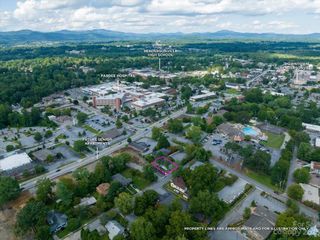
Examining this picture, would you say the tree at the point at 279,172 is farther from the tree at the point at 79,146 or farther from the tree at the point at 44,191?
the tree at the point at 79,146

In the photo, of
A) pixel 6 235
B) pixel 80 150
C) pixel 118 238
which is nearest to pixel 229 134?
pixel 80 150

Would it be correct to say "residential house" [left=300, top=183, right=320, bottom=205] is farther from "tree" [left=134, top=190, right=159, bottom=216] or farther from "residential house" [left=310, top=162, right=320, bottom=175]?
"tree" [left=134, top=190, right=159, bottom=216]

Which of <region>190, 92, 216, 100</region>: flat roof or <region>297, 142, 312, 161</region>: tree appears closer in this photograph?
<region>297, 142, 312, 161</region>: tree

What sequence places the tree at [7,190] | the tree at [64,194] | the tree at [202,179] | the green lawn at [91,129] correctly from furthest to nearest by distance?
the green lawn at [91,129] → the tree at [202,179] → the tree at [7,190] → the tree at [64,194]

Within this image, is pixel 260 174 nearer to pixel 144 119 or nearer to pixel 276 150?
pixel 276 150

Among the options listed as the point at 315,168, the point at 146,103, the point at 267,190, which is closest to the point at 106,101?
the point at 146,103

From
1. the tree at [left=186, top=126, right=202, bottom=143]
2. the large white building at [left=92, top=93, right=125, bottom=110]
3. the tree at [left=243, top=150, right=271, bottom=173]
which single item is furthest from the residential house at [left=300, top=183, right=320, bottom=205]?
the large white building at [left=92, top=93, right=125, bottom=110]

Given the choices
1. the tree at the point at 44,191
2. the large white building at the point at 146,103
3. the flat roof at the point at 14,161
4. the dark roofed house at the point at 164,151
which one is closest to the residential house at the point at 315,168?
the dark roofed house at the point at 164,151
